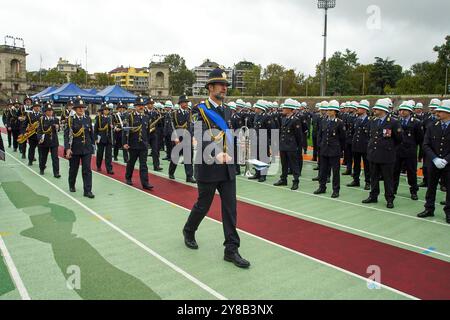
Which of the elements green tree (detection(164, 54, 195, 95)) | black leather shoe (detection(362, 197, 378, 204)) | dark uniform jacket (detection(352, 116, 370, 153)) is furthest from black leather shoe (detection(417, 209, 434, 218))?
green tree (detection(164, 54, 195, 95))

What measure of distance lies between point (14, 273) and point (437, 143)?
648 cm

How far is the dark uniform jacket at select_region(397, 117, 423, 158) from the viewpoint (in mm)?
8352

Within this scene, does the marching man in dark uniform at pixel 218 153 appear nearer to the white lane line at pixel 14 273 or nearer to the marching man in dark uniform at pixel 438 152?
the white lane line at pixel 14 273

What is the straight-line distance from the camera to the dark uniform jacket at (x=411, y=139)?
8.35 meters

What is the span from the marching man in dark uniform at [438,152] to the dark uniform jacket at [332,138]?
5.71 ft

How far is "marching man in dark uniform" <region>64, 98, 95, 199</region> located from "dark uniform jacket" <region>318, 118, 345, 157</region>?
4832mm

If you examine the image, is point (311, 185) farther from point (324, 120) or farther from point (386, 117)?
point (386, 117)

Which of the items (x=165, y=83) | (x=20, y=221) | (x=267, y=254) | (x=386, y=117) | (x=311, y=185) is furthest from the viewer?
(x=165, y=83)

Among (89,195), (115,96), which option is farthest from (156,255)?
(115,96)

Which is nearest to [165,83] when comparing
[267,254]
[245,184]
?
[245,184]

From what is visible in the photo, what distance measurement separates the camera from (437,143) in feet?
21.9

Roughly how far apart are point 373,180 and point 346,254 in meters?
3.18

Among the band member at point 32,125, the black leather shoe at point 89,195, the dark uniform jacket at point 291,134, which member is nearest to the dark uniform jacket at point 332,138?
the dark uniform jacket at point 291,134
